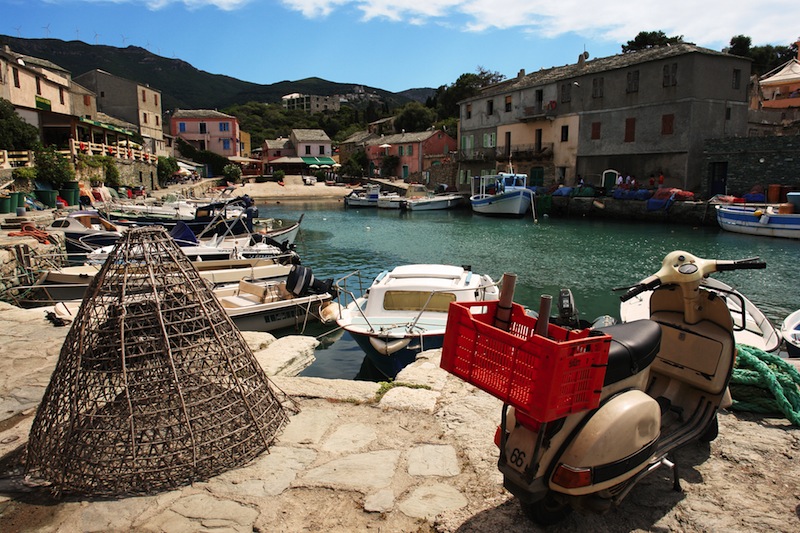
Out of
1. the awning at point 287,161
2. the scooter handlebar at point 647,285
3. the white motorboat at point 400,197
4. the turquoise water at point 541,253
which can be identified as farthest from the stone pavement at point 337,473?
the awning at point 287,161

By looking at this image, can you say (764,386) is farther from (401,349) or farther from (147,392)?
(401,349)

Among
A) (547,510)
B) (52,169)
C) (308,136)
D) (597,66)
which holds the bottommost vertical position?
(547,510)

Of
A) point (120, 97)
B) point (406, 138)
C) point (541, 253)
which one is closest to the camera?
point (541, 253)

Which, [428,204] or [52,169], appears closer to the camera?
[52,169]

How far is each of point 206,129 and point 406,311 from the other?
2901 inches

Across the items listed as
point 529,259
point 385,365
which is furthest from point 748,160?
point 385,365

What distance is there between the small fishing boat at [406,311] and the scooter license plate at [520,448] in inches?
226

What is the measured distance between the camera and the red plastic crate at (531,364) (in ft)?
8.76

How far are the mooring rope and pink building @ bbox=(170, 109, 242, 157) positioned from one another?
3087 inches

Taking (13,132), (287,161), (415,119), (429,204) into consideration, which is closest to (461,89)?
(415,119)

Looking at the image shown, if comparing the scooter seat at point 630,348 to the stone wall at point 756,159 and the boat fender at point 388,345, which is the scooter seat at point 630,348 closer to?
the boat fender at point 388,345

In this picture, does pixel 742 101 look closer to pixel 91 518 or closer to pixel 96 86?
pixel 91 518

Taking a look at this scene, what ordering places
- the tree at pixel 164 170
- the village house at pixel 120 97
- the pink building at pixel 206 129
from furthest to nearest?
the pink building at pixel 206 129, the village house at pixel 120 97, the tree at pixel 164 170

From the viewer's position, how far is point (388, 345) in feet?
29.4
